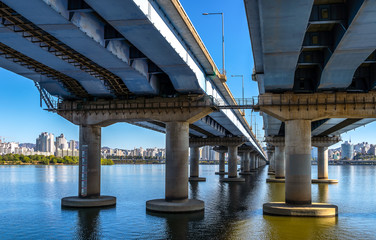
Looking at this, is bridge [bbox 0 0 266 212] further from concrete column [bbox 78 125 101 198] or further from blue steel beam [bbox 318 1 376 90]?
blue steel beam [bbox 318 1 376 90]

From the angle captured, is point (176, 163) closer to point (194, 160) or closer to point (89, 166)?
point (89, 166)

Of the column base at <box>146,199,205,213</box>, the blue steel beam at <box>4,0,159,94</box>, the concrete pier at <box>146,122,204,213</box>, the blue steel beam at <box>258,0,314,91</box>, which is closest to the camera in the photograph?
the blue steel beam at <box>258,0,314,91</box>

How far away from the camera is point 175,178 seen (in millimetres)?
36594

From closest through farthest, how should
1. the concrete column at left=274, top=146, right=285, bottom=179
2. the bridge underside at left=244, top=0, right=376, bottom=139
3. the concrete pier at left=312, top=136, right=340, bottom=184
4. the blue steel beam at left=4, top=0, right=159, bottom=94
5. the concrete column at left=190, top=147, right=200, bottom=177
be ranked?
the blue steel beam at left=4, top=0, right=159, bottom=94
the bridge underside at left=244, top=0, right=376, bottom=139
the concrete pier at left=312, top=136, right=340, bottom=184
the concrete column at left=274, top=146, right=285, bottom=179
the concrete column at left=190, top=147, right=200, bottom=177

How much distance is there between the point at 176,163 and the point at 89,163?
8.68 metres

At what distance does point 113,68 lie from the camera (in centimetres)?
3009

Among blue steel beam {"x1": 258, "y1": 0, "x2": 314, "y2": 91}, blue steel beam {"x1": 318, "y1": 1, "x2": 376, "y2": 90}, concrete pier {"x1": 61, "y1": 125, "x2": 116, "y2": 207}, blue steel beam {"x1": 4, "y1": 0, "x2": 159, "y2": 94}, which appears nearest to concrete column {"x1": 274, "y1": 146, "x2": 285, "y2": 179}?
concrete pier {"x1": 61, "y1": 125, "x2": 116, "y2": 207}

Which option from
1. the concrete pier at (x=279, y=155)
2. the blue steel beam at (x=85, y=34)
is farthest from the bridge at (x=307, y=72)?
the concrete pier at (x=279, y=155)

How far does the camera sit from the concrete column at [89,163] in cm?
3938

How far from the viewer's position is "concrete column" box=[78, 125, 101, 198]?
39375mm

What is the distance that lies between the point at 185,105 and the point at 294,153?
33.1 ft

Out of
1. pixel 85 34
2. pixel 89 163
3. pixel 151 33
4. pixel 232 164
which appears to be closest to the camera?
pixel 85 34

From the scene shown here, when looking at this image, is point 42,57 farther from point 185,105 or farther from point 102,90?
point 185,105

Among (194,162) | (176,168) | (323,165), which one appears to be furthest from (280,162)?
(176,168)
